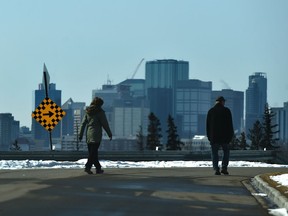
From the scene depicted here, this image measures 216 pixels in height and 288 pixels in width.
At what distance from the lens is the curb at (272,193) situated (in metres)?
11.7

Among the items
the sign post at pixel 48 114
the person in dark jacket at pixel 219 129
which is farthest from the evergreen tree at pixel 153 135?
the person in dark jacket at pixel 219 129

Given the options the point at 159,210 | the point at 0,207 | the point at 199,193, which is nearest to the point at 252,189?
the point at 199,193

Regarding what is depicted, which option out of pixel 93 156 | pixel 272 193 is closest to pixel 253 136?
pixel 93 156

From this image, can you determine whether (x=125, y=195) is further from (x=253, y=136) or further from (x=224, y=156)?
(x=253, y=136)

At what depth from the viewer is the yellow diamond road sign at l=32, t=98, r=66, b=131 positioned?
27812mm

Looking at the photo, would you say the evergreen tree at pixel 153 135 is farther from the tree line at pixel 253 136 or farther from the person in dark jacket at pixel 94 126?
the person in dark jacket at pixel 94 126

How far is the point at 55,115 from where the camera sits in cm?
2788

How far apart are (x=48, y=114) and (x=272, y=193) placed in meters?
15.9

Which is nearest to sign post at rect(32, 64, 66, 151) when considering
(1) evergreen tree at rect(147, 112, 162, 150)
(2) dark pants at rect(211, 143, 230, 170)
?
(2) dark pants at rect(211, 143, 230, 170)

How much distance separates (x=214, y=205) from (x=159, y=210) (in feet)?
3.68

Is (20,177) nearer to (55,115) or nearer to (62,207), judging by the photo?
(62,207)

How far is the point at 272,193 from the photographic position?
42.7 feet

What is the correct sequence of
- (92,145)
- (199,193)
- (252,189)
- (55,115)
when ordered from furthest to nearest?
1. (55,115)
2. (92,145)
3. (252,189)
4. (199,193)

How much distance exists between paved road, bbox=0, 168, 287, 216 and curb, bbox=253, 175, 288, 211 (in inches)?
11.2
